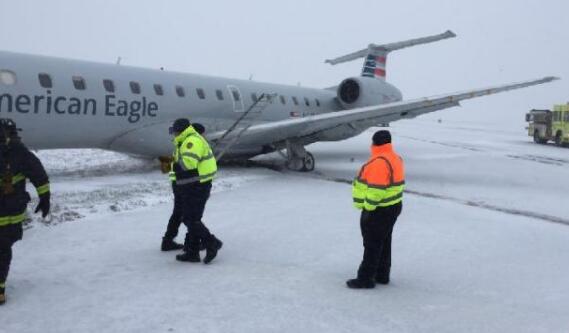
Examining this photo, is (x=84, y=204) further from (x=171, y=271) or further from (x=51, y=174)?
(x=51, y=174)

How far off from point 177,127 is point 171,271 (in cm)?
169

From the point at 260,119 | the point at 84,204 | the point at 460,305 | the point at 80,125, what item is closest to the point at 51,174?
the point at 80,125

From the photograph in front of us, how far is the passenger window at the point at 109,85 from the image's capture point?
1255 cm

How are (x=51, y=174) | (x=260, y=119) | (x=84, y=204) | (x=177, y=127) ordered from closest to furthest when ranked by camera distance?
(x=177, y=127), (x=84, y=204), (x=51, y=174), (x=260, y=119)

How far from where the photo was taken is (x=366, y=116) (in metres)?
14.0

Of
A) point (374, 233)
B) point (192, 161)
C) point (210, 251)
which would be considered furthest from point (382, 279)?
point (192, 161)

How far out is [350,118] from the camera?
1402cm

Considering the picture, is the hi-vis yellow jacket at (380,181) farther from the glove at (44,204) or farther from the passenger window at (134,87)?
the passenger window at (134,87)

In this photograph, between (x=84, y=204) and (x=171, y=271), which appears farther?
(x=84, y=204)

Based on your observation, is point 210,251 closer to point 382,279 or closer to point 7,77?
point 382,279

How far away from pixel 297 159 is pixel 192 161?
31.2 feet

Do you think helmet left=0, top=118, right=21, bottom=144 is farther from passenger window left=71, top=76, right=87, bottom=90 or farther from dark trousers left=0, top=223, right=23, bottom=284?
passenger window left=71, top=76, right=87, bottom=90

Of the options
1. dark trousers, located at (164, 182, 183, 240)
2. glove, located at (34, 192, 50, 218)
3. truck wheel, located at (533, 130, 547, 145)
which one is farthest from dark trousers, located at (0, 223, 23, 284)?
truck wheel, located at (533, 130, 547, 145)

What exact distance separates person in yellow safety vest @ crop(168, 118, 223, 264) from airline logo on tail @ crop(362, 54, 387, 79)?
18.1 metres
